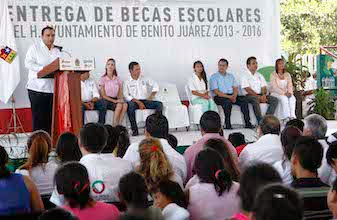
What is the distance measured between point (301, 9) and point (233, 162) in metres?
16.4

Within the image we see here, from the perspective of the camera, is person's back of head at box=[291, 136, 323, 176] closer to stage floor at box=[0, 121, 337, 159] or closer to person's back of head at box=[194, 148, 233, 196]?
person's back of head at box=[194, 148, 233, 196]

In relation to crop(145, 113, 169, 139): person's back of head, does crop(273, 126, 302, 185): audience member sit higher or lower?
lower

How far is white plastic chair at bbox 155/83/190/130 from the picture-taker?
8.03m

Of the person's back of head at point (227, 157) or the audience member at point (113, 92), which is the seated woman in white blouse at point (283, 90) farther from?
the person's back of head at point (227, 157)

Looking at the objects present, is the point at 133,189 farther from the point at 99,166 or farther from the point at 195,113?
the point at 195,113

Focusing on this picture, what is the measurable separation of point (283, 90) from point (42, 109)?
12.7ft

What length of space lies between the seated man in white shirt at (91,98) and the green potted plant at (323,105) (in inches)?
164

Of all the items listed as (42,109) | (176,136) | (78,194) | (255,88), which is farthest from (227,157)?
(255,88)

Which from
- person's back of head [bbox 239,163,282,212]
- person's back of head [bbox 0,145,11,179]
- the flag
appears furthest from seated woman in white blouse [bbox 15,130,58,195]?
the flag

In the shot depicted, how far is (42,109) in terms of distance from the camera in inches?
242

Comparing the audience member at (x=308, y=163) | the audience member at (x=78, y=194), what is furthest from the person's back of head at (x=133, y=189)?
the audience member at (x=308, y=163)

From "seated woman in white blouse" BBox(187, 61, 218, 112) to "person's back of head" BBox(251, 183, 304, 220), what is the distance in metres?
6.59

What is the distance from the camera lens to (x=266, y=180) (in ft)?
6.59

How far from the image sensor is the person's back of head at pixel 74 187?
7.29ft
